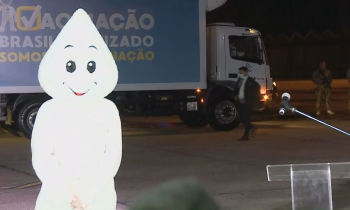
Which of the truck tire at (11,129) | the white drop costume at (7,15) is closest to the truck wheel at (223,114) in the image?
the truck tire at (11,129)

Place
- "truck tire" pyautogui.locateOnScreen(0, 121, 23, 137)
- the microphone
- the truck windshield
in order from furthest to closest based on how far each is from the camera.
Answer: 1. the truck windshield
2. "truck tire" pyautogui.locateOnScreen(0, 121, 23, 137)
3. the microphone

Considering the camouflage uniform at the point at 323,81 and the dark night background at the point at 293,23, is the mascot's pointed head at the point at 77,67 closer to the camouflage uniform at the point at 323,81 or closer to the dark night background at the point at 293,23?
the camouflage uniform at the point at 323,81

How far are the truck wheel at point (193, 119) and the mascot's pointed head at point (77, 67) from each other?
43.8ft

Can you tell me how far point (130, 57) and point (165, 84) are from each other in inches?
44.0

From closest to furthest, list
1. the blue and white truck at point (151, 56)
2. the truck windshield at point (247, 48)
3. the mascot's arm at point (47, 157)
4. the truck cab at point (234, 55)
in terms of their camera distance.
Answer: the mascot's arm at point (47, 157)
the blue and white truck at point (151, 56)
the truck cab at point (234, 55)
the truck windshield at point (247, 48)

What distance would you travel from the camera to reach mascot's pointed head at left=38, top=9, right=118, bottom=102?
4875mm

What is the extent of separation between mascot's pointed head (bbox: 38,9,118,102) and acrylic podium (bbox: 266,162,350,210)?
1.68m

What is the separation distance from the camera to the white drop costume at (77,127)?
4.78 m

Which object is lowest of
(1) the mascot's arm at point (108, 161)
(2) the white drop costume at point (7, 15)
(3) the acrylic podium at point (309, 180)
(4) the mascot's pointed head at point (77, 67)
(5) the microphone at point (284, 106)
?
(3) the acrylic podium at point (309, 180)

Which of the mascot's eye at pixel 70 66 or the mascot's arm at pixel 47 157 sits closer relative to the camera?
the mascot's arm at pixel 47 157

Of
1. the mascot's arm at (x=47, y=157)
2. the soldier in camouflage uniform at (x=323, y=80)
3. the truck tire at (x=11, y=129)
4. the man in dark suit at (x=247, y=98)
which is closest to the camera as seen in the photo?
the mascot's arm at (x=47, y=157)

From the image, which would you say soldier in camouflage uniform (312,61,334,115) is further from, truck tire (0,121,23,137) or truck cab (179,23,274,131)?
truck tire (0,121,23,137)

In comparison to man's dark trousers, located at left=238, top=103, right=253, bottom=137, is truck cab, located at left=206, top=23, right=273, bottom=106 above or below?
above

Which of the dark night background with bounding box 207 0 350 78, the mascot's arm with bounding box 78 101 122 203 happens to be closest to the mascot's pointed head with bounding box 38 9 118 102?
the mascot's arm with bounding box 78 101 122 203
